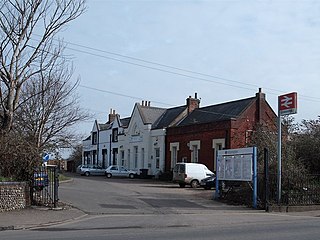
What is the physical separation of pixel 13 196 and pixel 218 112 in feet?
102

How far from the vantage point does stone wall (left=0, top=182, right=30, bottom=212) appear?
2025 centimetres

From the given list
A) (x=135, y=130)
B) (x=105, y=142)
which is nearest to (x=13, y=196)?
(x=135, y=130)

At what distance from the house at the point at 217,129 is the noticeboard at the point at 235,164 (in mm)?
14516

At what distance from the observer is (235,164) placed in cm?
2623

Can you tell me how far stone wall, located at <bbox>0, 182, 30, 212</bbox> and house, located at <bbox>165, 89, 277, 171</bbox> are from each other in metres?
24.1

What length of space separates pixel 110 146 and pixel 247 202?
45095mm

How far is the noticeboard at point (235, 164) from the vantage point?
25.0 metres

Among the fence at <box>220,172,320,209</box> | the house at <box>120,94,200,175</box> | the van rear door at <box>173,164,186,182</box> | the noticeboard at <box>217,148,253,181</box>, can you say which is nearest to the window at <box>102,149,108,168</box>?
the house at <box>120,94,200,175</box>

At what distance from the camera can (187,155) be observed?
49.3 m

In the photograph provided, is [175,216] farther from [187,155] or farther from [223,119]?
[187,155]

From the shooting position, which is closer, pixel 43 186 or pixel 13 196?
pixel 13 196

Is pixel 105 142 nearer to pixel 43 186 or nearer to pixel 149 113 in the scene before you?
pixel 149 113

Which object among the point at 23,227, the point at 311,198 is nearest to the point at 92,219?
the point at 23,227

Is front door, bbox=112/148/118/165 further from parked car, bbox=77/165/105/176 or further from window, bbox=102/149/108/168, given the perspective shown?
parked car, bbox=77/165/105/176
